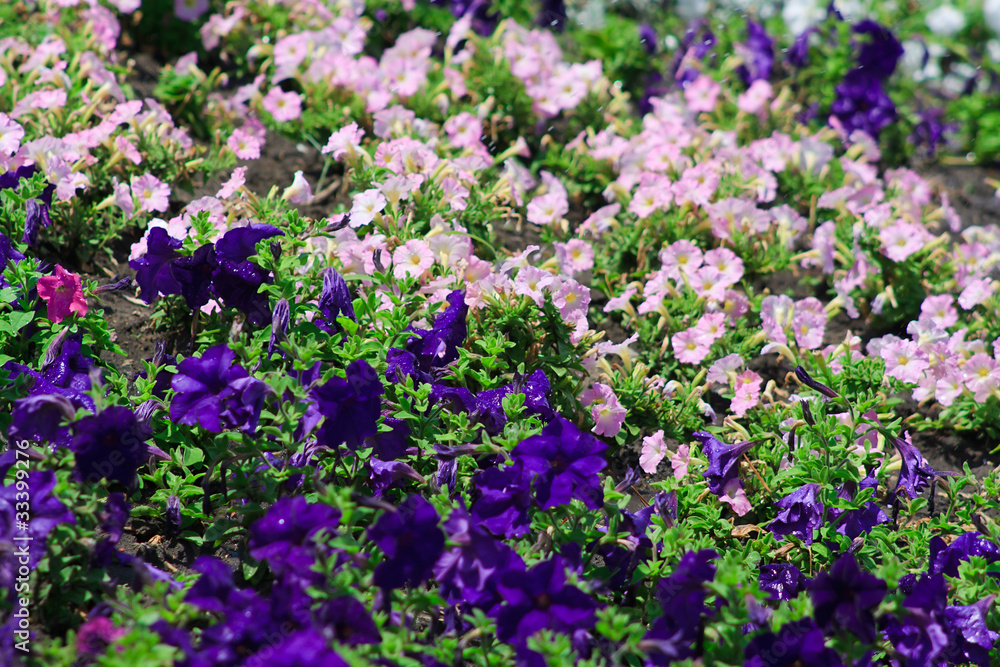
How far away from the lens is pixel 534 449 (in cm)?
199

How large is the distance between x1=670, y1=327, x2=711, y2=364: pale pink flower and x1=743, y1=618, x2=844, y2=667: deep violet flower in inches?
51.4

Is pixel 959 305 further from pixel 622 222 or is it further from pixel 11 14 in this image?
pixel 11 14

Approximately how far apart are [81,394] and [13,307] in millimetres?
578

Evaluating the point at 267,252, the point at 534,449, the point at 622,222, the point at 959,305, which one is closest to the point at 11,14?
the point at 267,252

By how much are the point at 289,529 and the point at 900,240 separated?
9.73 ft

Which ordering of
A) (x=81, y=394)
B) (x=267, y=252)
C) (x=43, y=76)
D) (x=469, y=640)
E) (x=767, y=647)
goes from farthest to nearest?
(x=43, y=76)
(x=267, y=252)
(x=81, y=394)
(x=469, y=640)
(x=767, y=647)

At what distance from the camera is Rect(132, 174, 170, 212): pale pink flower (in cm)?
307

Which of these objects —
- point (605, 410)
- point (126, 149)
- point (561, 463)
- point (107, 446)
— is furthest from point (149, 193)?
point (561, 463)

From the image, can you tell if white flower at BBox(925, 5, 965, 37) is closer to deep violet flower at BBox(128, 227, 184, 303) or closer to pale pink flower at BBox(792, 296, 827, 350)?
pale pink flower at BBox(792, 296, 827, 350)

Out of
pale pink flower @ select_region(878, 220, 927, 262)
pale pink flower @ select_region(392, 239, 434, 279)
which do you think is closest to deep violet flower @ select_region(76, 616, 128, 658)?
pale pink flower @ select_region(392, 239, 434, 279)

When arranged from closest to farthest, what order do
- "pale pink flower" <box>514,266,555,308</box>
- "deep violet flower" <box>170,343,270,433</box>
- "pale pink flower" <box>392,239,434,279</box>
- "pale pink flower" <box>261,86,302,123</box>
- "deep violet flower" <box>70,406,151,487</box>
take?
"deep violet flower" <box>70,406,151,487</box> → "deep violet flower" <box>170,343,270,433</box> → "pale pink flower" <box>514,266,555,308</box> → "pale pink flower" <box>392,239,434,279</box> → "pale pink flower" <box>261,86,302,123</box>

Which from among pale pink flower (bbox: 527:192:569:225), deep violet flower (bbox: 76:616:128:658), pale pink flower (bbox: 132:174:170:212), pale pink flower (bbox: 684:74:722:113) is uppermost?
pale pink flower (bbox: 132:174:170:212)

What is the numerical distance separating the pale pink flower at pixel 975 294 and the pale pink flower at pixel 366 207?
8.15ft

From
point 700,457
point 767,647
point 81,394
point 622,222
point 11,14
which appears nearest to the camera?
point 767,647
